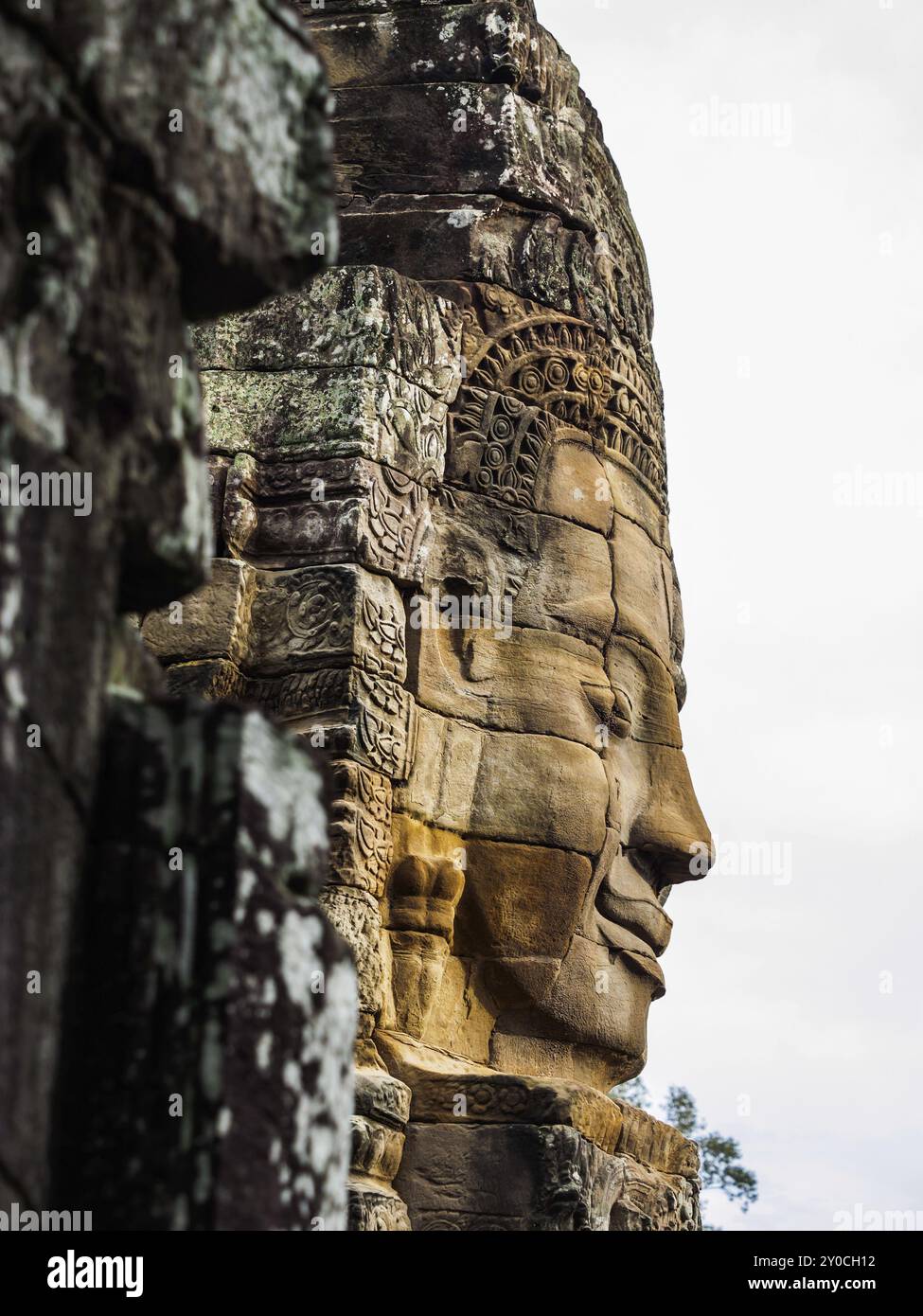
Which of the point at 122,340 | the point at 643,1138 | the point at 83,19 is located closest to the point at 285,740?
the point at 122,340

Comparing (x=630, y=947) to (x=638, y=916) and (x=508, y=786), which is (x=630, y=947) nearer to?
(x=638, y=916)

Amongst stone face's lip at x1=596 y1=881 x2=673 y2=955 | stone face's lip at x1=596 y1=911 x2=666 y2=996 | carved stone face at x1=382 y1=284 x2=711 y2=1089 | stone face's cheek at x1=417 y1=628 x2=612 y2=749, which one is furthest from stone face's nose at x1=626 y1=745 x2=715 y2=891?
stone face's cheek at x1=417 y1=628 x2=612 y2=749

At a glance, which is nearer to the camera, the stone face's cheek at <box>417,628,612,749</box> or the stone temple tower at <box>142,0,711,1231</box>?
the stone temple tower at <box>142,0,711,1231</box>

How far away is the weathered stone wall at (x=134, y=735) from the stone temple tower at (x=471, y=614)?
4651mm

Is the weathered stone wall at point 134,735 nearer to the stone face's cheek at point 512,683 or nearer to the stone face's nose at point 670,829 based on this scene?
the stone face's cheek at point 512,683

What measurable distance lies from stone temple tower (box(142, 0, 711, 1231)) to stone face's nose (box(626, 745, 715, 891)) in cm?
1

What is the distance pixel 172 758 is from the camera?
6.78ft

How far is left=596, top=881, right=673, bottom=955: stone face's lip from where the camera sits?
26.1ft

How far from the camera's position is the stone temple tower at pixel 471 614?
7.16 metres

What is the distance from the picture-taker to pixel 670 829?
8227mm

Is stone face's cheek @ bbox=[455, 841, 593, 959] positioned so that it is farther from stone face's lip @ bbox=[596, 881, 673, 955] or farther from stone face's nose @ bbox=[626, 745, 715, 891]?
stone face's nose @ bbox=[626, 745, 715, 891]

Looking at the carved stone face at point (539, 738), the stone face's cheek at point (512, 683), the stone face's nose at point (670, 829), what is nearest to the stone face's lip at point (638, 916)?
the carved stone face at point (539, 738)
